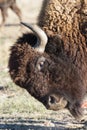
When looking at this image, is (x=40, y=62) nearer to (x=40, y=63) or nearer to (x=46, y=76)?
(x=40, y=63)

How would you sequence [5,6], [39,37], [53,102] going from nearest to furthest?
[53,102]
[39,37]
[5,6]

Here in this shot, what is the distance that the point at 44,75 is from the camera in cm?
781

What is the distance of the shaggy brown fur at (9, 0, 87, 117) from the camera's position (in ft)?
25.3

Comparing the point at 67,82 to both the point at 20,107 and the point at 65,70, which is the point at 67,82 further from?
the point at 20,107

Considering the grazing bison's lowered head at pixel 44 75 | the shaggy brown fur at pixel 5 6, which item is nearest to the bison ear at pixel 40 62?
the grazing bison's lowered head at pixel 44 75

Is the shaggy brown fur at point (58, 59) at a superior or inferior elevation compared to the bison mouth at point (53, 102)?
superior

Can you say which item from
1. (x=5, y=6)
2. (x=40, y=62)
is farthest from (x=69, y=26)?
(x=5, y=6)

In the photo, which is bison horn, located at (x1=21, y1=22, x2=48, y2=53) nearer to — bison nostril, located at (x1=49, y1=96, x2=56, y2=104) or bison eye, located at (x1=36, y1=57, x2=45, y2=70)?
bison eye, located at (x1=36, y1=57, x2=45, y2=70)

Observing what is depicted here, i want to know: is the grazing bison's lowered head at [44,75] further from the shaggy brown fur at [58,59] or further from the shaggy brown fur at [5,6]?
the shaggy brown fur at [5,6]

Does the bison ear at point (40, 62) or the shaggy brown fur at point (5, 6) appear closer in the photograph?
the bison ear at point (40, 62)

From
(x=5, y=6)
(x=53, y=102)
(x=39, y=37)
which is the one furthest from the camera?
(x=5, y=6)

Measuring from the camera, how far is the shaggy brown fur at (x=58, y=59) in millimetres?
7723

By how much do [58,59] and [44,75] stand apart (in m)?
0.26

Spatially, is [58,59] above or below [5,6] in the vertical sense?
above
